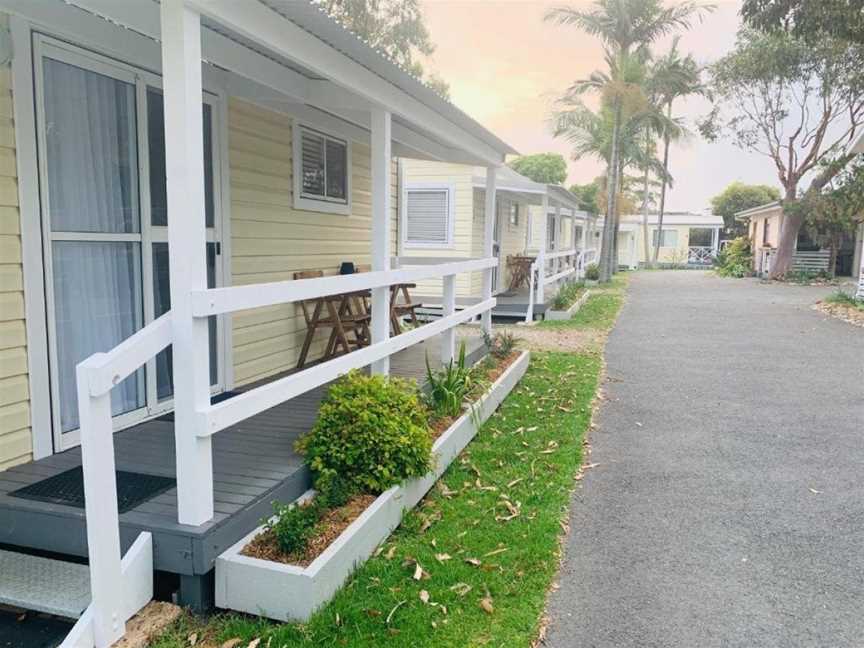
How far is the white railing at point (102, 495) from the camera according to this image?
2393 millimetres

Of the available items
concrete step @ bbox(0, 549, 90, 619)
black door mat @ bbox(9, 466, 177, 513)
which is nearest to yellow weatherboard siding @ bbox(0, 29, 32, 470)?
black door mat @ bbox(9, 466, 177, 513)

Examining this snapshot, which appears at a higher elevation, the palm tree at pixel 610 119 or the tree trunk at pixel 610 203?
the palm tree at pixel 610 119

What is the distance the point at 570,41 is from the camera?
21969 mm

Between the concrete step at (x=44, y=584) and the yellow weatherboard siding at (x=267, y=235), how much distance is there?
2.69 m

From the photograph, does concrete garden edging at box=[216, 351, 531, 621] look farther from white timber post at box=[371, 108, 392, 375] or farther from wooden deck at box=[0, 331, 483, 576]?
white timber post at box=[371, 108, 392, 375]

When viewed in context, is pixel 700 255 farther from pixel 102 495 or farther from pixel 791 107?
pixel 102 495

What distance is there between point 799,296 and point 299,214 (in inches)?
683

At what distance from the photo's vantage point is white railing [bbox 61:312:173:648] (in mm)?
2393

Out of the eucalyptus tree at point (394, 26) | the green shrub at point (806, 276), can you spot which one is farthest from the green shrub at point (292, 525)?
the eucalyptus tree at point (394, 26)

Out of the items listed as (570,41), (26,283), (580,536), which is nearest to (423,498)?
(580,536)

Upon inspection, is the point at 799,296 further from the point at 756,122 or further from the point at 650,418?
the point at 650,418

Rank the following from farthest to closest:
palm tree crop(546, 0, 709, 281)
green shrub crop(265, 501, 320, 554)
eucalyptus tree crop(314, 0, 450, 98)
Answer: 1. eucalyptus tree crop(314, 0, 450, 98)
2. palm tree crop(546, 0, 709, 281)
3. green shrub crop(265, 501, 320, 554)

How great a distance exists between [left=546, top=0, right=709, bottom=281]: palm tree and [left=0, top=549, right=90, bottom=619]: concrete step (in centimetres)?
2095

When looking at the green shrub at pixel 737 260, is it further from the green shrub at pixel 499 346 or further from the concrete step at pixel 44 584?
the concrete step at pixel 44 584
